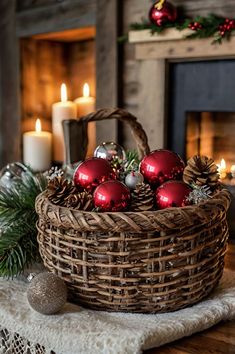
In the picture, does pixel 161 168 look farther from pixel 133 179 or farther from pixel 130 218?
pixel 130 218

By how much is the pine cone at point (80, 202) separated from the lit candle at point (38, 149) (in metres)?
1.73

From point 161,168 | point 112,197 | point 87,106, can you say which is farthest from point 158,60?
point 112,197

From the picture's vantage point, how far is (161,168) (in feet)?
2.46

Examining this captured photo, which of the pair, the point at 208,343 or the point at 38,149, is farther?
the point at 38,149

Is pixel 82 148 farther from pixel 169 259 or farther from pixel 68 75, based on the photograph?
pixel 68 75

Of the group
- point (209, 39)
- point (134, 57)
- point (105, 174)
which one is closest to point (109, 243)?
point (105, 174)

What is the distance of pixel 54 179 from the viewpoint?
713mm

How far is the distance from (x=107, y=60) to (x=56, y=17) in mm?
377

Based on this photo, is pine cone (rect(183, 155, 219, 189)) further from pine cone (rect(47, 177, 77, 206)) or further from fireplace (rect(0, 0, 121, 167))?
fireplace (rect(0, 0, 121, 167))

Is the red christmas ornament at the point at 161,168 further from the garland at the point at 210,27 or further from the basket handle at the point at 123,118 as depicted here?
the garland at the point at 210,27

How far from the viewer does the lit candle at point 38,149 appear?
2371 millimetres

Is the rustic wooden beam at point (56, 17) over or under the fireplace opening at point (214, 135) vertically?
over

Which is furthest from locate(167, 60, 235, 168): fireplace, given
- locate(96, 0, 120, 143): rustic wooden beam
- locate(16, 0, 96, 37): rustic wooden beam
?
locate(16, 0, 96, 37): rustic wooden beam

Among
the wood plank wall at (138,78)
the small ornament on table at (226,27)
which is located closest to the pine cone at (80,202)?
the small ornament on table at (226,27)
